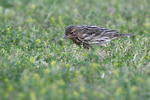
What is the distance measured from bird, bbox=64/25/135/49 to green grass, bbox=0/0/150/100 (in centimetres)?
24

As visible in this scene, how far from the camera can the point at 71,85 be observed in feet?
15.2

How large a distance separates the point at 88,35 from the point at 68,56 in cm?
145

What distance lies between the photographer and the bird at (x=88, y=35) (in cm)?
746

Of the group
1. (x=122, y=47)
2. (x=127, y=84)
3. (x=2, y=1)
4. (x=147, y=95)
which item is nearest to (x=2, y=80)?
(x=127, y=84)

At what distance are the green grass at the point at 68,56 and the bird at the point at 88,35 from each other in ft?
0.79

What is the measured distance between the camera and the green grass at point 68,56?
4.36 metres

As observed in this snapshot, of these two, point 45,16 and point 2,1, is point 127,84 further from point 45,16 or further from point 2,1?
point 2,1

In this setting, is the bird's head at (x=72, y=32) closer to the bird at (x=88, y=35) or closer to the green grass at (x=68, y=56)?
the bird at (x=88, y=35)

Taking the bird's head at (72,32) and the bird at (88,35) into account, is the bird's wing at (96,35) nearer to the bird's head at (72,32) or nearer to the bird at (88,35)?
the bird at (88,35)

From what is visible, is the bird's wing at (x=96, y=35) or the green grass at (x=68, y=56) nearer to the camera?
the green grass at (x=68, y=56)

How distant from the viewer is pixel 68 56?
252 inches

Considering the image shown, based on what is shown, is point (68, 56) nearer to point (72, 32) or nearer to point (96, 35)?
point (72, 32)

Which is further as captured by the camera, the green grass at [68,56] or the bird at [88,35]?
the bird at [88,35]

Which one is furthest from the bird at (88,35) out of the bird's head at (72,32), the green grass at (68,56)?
the green grass at (68,56)
